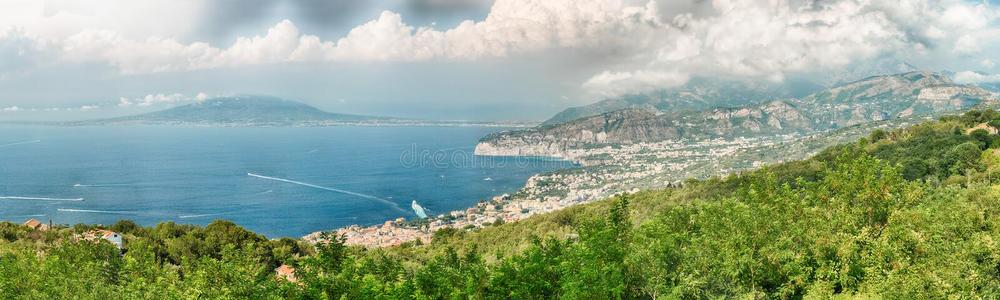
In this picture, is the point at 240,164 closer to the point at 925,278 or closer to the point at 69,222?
the point at 69,222

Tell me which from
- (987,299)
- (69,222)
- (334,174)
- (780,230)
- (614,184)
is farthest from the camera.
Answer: (334,174)

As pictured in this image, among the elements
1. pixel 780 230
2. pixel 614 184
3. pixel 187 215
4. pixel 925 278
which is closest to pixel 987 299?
pixel 925 278

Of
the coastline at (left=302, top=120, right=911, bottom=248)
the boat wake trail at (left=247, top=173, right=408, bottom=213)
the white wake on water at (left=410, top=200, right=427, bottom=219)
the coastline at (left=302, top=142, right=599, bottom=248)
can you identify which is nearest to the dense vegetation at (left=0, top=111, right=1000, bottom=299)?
the coastline at (left=302, top=120, right=911, bottom=248)

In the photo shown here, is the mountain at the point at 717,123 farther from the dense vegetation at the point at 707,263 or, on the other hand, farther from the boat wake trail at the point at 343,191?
the dense vegetation at the point at 707,263

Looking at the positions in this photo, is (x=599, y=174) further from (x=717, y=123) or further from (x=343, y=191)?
(x=717, y=123)

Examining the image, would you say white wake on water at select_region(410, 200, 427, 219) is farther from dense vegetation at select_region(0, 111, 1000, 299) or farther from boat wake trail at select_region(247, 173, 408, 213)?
dense vegetation at select_region(0, 111, 1000, 299)

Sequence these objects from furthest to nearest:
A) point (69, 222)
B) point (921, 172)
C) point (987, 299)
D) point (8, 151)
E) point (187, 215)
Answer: point (8, 151), point (187, 215), point (69, 222), point (921, 172), point (987, 299)
